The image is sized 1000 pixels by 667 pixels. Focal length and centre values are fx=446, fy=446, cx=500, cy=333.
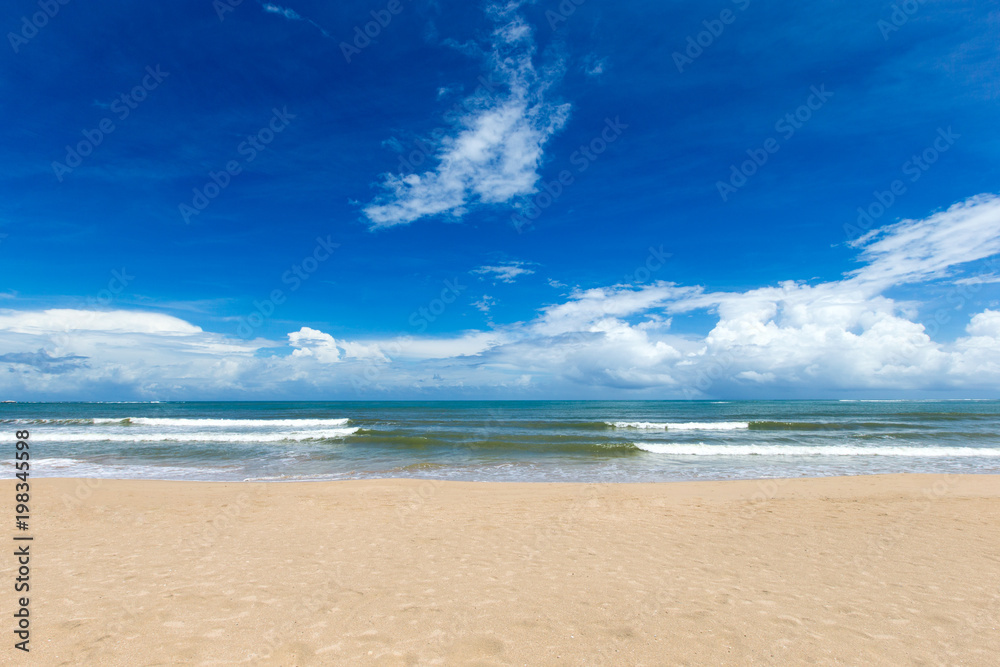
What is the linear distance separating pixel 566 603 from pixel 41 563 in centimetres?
768

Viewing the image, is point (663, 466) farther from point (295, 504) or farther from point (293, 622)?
point (293, 622)

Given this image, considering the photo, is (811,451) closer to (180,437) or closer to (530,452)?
(530,452)

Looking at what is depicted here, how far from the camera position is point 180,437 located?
2850 cm

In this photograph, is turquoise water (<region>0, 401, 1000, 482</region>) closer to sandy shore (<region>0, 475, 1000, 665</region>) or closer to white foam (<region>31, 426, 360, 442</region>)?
white foam (<region>31, 426, 360, 442</region>)

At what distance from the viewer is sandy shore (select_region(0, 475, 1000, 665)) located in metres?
4.36

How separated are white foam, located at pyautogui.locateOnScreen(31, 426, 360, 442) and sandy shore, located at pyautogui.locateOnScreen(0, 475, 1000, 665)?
1781cm

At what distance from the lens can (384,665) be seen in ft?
13.4

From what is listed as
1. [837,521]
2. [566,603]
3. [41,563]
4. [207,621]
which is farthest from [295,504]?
[837,521]

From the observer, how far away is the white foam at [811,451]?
832 inches

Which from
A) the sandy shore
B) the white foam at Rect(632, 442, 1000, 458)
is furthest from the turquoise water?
the sandy shore

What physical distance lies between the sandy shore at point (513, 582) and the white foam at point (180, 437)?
17806 millimetres

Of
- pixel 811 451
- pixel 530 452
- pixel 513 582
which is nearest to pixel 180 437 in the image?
pixel 530 452

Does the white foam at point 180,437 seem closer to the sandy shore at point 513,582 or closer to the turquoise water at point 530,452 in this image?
the turquoise water at point 530,452

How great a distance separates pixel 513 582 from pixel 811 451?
73.1ft
